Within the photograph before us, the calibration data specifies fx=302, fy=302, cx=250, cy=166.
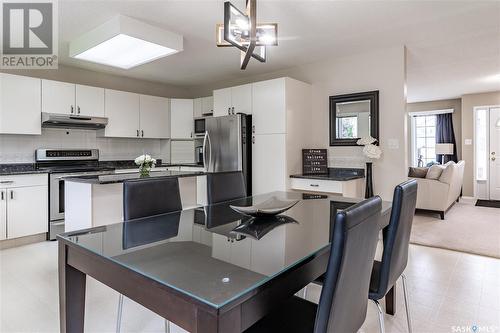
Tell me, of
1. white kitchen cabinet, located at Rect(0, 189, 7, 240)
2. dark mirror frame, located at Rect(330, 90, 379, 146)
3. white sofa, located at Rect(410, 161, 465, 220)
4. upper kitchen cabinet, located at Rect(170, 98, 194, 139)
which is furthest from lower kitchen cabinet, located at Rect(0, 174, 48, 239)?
white sofa, located at Rect(410, 161, 465, 220)

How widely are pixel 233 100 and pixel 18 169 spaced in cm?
299

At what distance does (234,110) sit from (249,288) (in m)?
3.83

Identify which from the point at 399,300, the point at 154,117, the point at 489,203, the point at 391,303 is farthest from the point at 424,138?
the point at 391,303

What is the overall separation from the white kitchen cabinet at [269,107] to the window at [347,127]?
1.75 ft

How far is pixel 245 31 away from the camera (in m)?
1.82

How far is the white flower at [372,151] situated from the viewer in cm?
371

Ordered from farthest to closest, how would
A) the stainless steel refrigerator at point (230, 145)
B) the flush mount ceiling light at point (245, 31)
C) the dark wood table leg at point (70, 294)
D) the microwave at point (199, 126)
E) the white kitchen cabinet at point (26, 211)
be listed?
the microwave at point (199, 126)
the stainless steel refrigerator at point (230, 145)
the white kitchen cabinet at point (26, 211)
the flush mount ceiling light at point (245, 31)
the dark wood table leg at point (70, 294)

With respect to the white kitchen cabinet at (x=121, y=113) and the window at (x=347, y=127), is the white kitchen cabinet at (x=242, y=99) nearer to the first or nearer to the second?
the window at (x=347, y=127)

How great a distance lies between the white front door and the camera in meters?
6.50

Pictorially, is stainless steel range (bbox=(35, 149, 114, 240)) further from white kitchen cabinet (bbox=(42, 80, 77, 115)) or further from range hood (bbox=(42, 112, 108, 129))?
white kitchen cabinet (bbox=(42, 80, 77, 115))

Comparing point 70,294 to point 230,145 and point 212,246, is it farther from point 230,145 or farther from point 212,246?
point 230,145

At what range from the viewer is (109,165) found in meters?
4.95

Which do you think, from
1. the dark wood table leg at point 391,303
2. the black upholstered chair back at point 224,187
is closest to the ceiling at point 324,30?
the black upholstered chair back at point 224,187

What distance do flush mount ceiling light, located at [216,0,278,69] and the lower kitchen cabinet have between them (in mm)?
3152
